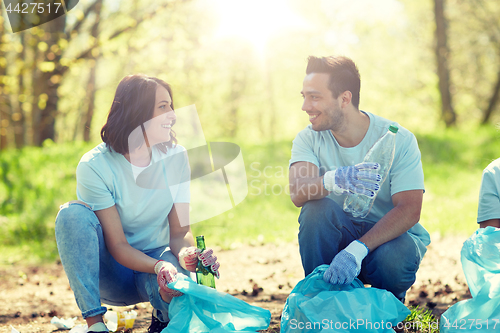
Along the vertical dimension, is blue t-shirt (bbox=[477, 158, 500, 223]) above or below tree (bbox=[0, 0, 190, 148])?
below

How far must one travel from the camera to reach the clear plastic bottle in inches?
101

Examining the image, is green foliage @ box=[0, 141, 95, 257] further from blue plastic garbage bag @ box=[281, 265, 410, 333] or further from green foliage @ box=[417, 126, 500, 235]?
green foliage @ box=[417, 126, 500, 235]

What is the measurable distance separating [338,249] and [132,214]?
1156 mm

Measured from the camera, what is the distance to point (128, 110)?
2406 millimetres

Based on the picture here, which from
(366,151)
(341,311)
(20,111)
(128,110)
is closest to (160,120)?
(128,110)

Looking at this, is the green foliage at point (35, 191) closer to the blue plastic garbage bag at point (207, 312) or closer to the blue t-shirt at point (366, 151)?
the blue plastic garbage bag at point (207, 312)

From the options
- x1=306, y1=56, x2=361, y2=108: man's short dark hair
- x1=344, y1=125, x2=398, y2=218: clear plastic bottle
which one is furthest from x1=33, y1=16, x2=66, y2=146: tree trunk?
x1=344, y1=125, x2=398, y2=218: clear plastic bottle

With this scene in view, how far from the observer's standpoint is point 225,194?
7.40m

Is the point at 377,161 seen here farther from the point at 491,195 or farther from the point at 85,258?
the point at 85,258

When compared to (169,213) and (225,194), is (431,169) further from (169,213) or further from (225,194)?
(169,213)

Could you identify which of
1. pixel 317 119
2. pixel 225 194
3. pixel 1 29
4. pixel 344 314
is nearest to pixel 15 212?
pixel 225 194

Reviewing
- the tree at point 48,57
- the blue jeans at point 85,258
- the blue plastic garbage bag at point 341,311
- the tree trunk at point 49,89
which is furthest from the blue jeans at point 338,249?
the tree trunk at point 49,89

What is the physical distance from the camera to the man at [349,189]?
2330 mm

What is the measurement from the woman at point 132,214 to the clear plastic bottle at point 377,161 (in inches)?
35.0
